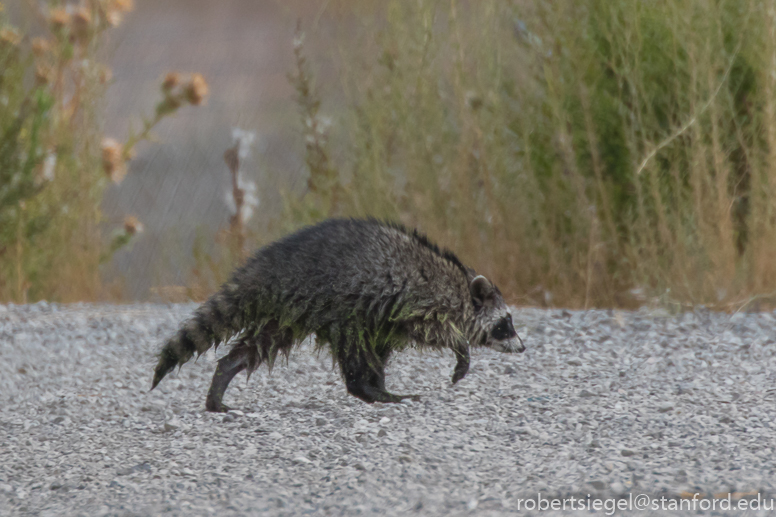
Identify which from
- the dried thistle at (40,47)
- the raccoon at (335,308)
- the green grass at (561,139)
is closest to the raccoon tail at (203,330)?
the raccoon at (335,308)

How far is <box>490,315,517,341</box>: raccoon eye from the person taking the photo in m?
3.86

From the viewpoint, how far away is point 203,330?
3350mm

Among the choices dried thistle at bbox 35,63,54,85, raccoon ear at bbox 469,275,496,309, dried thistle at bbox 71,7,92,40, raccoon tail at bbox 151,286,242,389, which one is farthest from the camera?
dried thistle at bbox 35,63,54,85

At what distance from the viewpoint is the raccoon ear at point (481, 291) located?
3791mm

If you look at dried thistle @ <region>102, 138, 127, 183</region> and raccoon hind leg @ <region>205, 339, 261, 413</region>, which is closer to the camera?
raccoon hind leg @ <region>205, 339, 261, 413</region>

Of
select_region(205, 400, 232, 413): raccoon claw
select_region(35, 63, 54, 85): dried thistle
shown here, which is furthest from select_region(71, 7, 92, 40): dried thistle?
select_region(205, 400, 232, 413): raccoon claw

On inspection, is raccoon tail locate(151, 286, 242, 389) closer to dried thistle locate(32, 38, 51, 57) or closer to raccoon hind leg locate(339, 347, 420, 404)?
raccoon hind leg locate(339, 347, 420, 404)

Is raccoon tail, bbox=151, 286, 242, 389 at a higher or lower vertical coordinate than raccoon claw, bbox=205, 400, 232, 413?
higher

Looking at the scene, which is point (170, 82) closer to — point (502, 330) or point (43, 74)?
point (43, 74)

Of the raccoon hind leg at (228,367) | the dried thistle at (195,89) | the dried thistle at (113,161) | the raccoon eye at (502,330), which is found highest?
the dried thistle at (195,89)

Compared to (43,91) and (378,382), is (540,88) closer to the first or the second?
(378,382)

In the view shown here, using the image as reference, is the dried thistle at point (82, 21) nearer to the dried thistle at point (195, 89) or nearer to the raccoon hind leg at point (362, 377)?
the dried thistle at point (195, 89)

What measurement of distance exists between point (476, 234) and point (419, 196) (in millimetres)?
397

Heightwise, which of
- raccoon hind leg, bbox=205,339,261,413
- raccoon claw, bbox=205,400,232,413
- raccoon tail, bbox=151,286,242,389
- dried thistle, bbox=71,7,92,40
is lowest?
raccoon claw, bbox=205,400,232,413
